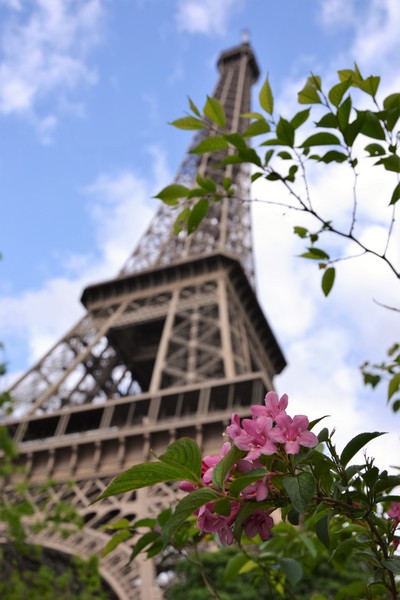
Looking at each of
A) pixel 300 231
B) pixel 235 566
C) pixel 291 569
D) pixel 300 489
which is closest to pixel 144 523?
pixel 235 566

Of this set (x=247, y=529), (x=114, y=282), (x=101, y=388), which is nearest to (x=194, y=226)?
(x=247, y=529)

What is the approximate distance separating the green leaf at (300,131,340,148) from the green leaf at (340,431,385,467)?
1178 millimetres

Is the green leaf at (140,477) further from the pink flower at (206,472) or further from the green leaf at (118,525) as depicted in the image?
the green leaf at (118,525)

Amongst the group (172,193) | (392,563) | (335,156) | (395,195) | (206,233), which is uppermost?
(206,233)

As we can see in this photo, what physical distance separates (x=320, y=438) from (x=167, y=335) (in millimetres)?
22190

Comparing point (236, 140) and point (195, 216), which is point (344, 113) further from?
point (195, 216)

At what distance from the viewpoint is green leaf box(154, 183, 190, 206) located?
2.31 m

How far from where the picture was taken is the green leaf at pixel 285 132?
2113 mm

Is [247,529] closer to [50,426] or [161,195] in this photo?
[161,195]

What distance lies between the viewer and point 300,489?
126 cm

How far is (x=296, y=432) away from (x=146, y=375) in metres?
28.2

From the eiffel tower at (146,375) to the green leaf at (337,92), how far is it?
9229 millimetres

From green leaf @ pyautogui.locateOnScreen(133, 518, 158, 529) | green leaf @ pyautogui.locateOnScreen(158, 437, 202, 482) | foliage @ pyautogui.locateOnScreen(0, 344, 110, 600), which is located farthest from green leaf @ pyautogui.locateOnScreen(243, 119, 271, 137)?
foliage @ pyautogui.locateOnScreen(0, 344, 110, 600)

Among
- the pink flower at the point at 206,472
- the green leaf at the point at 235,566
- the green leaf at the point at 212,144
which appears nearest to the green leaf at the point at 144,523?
the green leaf at the point at 235,566
